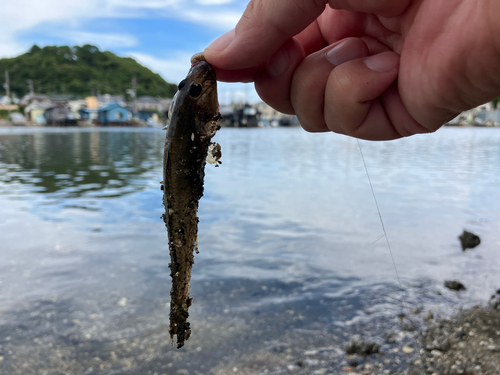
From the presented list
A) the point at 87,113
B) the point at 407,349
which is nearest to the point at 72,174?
the point at 407,349

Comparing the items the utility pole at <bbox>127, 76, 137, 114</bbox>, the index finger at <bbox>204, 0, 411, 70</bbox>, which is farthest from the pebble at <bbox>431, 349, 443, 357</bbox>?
the utility pole at <bbox>127, 76, 137, 114</bbox>

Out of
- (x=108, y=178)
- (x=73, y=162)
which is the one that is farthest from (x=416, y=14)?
(x=73, y=162)

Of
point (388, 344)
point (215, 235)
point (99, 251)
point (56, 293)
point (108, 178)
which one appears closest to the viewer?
point (388, 344)

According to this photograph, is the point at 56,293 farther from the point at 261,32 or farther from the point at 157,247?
the point at 261,32

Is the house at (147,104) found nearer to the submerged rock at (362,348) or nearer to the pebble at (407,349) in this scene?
the submerged rock at (362,348)

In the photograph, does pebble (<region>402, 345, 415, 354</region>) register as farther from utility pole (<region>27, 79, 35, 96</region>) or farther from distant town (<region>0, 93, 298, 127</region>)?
utility pole (<region>27, 79, 35, 96</region>)

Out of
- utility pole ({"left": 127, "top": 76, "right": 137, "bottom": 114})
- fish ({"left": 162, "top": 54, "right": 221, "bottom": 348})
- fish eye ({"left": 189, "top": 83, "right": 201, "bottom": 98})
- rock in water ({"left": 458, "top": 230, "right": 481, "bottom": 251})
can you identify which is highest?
utility pole ({"left": 127, "top": 76, "right": 137, "bottom": 114})
